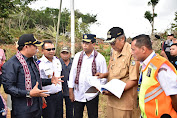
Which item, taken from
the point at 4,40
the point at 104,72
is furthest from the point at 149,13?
the point at 104,72

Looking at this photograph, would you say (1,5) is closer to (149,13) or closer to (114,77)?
(114,77)

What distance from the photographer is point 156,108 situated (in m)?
1.61

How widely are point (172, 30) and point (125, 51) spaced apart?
22.4ft

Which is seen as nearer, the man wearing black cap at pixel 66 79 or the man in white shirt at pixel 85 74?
the man in white shirt at pixel 85 74

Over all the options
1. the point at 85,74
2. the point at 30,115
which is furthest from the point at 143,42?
the point at 30,115

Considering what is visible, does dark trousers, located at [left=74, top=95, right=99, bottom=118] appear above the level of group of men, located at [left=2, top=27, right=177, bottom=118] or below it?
below

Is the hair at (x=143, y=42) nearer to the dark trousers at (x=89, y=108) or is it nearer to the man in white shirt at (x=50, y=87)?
the dark trousers at (x=89, y=108)

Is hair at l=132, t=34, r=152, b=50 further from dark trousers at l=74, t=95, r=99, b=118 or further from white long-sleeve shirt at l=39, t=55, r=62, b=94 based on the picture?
white long-sleeve shirt at l=39, t=55, r=62, b=94

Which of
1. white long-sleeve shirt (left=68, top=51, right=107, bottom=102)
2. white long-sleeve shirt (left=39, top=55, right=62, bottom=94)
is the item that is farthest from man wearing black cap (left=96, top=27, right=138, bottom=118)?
white long-sleeve shirt (left=39, top=55, right=62, bottom=94)

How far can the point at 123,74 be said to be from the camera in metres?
2.32

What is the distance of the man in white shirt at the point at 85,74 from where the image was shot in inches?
112

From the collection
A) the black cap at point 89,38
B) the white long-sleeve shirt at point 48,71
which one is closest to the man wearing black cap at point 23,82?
the white long-sleeve shirt at point 48,71

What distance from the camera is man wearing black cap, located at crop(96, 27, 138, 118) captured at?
2.23 m

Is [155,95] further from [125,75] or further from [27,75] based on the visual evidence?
[27,75]
